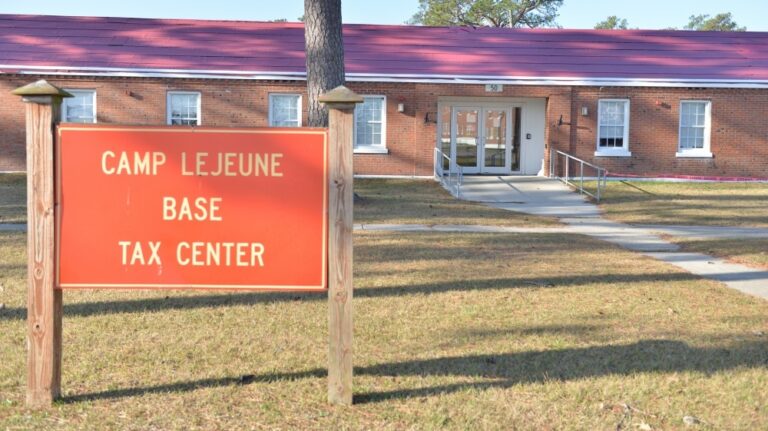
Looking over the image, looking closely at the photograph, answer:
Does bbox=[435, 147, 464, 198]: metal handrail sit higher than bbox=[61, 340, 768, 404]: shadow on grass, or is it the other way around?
bbox=[435, 147, 464, 198]: metal handrail

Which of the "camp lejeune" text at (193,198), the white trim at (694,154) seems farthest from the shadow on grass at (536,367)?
the white trim at (694,154)

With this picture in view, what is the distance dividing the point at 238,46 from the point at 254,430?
24704 mm

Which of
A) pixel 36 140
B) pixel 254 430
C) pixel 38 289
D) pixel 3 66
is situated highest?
pixel 3 66

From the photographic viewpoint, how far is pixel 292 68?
26766 mm

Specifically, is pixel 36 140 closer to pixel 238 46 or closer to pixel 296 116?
pixel 296 116

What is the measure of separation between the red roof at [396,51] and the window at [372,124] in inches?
32.4

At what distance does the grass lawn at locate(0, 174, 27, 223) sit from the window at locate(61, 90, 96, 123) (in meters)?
2.35

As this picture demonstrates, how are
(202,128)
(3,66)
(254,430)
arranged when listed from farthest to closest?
(3,66), (202,128), (254,430)

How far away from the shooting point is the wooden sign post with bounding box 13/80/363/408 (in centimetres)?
533

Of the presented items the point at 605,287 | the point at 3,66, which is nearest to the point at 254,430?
the point at 605,287

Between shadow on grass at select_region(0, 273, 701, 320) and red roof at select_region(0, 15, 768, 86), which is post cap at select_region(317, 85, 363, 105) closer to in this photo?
shadow on grass at select_region(0, 273, 701, 320)

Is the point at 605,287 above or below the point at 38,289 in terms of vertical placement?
below

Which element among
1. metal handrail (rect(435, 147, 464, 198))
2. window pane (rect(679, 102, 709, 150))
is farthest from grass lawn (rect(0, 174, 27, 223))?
window pane (rect(679, 102, 709, 150))

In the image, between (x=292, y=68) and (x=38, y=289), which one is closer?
(x=38, y=289)
